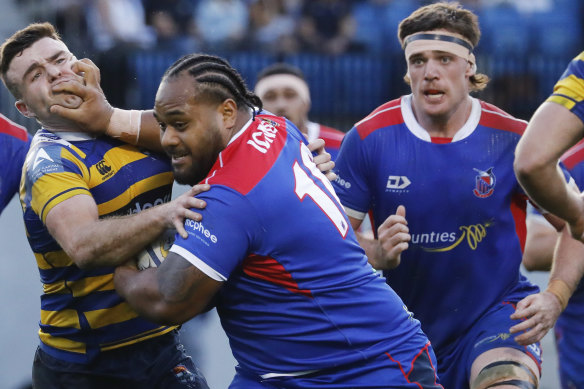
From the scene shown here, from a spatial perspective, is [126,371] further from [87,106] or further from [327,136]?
[327,136]

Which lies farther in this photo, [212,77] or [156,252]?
[156,252]

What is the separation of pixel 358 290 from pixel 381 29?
27.0 feet

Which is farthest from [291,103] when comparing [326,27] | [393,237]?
[326,27]

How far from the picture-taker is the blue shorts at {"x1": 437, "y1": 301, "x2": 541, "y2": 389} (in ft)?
14.6

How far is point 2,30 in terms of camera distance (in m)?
10.2

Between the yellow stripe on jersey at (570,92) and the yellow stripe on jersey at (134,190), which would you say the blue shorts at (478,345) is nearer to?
the yellow stripe on jersey at (570,92)

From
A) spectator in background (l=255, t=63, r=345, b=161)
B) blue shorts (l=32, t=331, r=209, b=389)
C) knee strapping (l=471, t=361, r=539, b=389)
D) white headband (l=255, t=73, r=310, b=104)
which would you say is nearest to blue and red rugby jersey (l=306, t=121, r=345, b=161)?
spectator in background (l=255, t=63, r=345, b=161)

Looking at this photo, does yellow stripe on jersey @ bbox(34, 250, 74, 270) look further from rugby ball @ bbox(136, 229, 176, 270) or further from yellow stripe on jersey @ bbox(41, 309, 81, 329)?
rugby ball @ bbox(136, 229, 176, 270)

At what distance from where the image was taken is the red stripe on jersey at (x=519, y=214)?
15.7 ft

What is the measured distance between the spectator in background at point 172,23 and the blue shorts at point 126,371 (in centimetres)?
625

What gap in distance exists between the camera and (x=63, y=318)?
13.5 ft

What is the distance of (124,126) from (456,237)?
1.82 metres

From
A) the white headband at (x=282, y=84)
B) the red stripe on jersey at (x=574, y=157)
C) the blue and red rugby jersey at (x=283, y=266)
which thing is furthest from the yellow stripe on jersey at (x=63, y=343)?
the white headband at (x=282, y=84)

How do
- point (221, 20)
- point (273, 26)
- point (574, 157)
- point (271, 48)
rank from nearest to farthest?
point (574, 157), point (271, 48), point (221, 20), point (273, 26)
